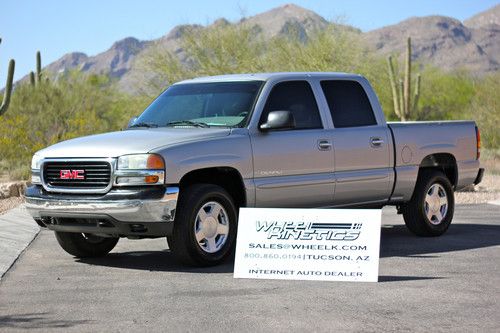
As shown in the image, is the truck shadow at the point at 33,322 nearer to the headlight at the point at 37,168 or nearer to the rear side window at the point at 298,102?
the headlight at the point at 37,168

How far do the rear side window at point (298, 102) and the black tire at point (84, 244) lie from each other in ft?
8.01

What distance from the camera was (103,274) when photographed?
10.4 m

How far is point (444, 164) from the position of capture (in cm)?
1370

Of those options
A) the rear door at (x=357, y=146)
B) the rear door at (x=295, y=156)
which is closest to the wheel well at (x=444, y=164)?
the rear door at (x=357, y=146)

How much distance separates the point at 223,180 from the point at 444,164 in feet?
12.8

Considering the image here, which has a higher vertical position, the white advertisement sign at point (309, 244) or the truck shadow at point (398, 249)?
the white advertisement sign at point (309, 244)

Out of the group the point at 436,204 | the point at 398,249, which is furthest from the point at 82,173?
the point at 436,204

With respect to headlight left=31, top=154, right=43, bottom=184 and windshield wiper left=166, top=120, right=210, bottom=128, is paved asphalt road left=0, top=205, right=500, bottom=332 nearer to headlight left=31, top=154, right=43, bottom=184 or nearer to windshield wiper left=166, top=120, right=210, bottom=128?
headlight left=31, top=154, right=43, bottom=184

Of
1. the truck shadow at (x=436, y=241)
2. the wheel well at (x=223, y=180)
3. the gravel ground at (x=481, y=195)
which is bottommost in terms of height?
the gravel ground at (x=481, y=195)

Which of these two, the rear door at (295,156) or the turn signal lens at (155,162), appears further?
the rear door at (295,156)

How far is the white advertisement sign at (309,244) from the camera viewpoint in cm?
950

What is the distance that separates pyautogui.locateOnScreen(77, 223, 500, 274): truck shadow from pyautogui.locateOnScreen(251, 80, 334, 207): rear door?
93 cm

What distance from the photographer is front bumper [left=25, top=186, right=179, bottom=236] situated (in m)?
10.0

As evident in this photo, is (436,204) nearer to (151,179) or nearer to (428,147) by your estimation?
(428,147)
